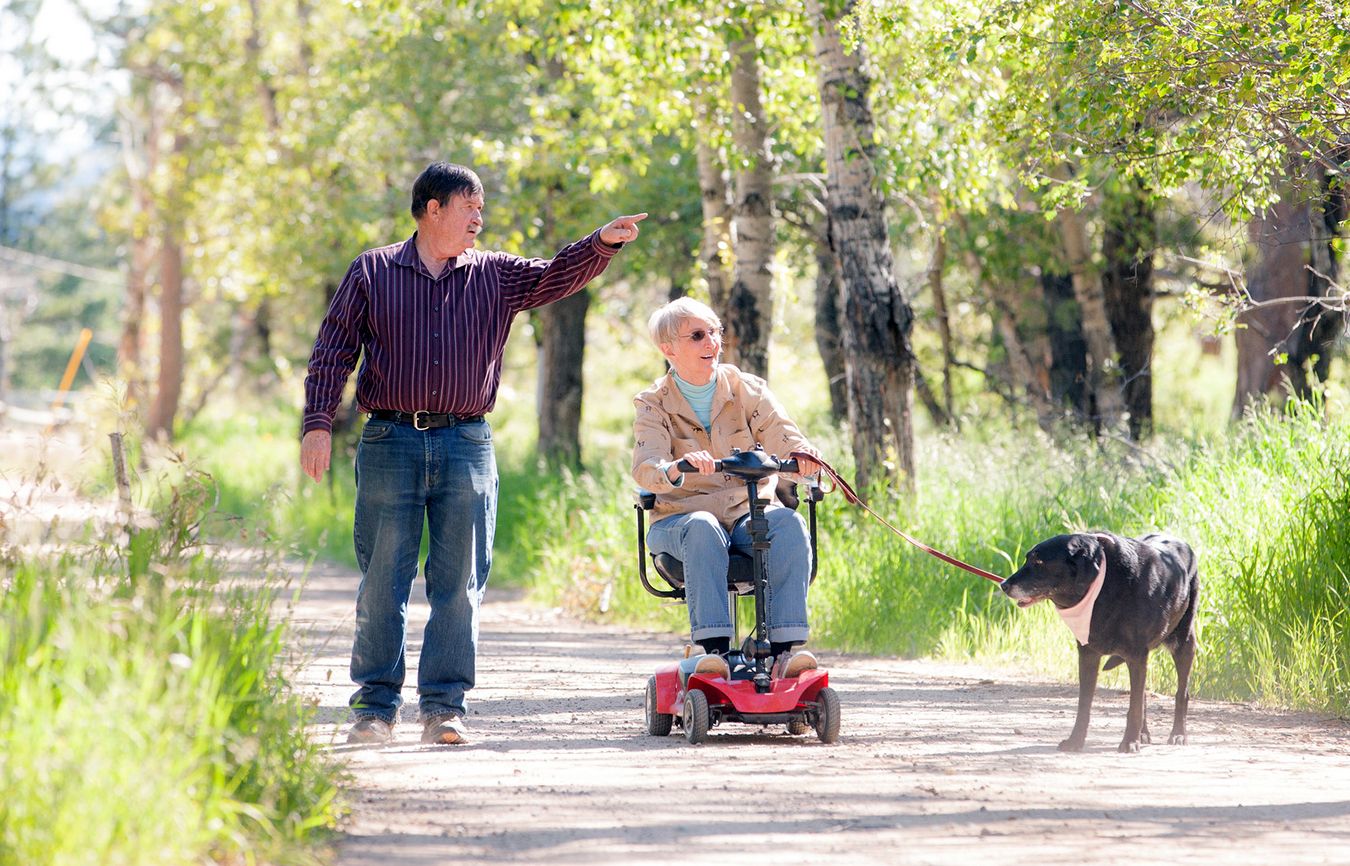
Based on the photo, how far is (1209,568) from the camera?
8.38 metres

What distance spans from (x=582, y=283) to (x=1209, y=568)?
3886 mm

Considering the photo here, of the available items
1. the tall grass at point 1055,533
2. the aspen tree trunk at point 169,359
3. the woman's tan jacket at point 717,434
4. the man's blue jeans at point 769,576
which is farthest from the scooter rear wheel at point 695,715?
the aspen tree trunk at point 169,359

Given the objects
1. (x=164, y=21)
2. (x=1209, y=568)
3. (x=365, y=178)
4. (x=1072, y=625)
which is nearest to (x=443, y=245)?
(x=1072, y=625)

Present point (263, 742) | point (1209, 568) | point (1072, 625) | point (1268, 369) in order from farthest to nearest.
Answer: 1. point (1268, 369)
2. point (1209, 568)
3. point (1072, 625)
4. point (263, 742)

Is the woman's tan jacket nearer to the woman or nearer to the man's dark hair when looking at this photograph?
the woman

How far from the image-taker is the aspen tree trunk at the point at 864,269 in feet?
35.7

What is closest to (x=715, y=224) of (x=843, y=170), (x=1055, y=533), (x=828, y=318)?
(x=843, y=170)

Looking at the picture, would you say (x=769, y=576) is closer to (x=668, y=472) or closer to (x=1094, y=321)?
(x=668, y=472)

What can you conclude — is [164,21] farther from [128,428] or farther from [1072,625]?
[1072,625]

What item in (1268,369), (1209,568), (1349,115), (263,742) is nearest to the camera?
(263,742)

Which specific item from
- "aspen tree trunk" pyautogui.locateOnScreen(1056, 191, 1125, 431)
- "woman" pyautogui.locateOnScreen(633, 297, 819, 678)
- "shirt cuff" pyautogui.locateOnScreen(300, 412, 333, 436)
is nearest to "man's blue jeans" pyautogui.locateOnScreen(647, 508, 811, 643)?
"woman" pyautogui.locateOnScreen(633, 297, 819, 678)

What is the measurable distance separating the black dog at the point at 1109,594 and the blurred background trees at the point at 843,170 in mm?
2157

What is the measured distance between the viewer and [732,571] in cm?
639

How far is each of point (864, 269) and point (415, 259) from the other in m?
5.26
